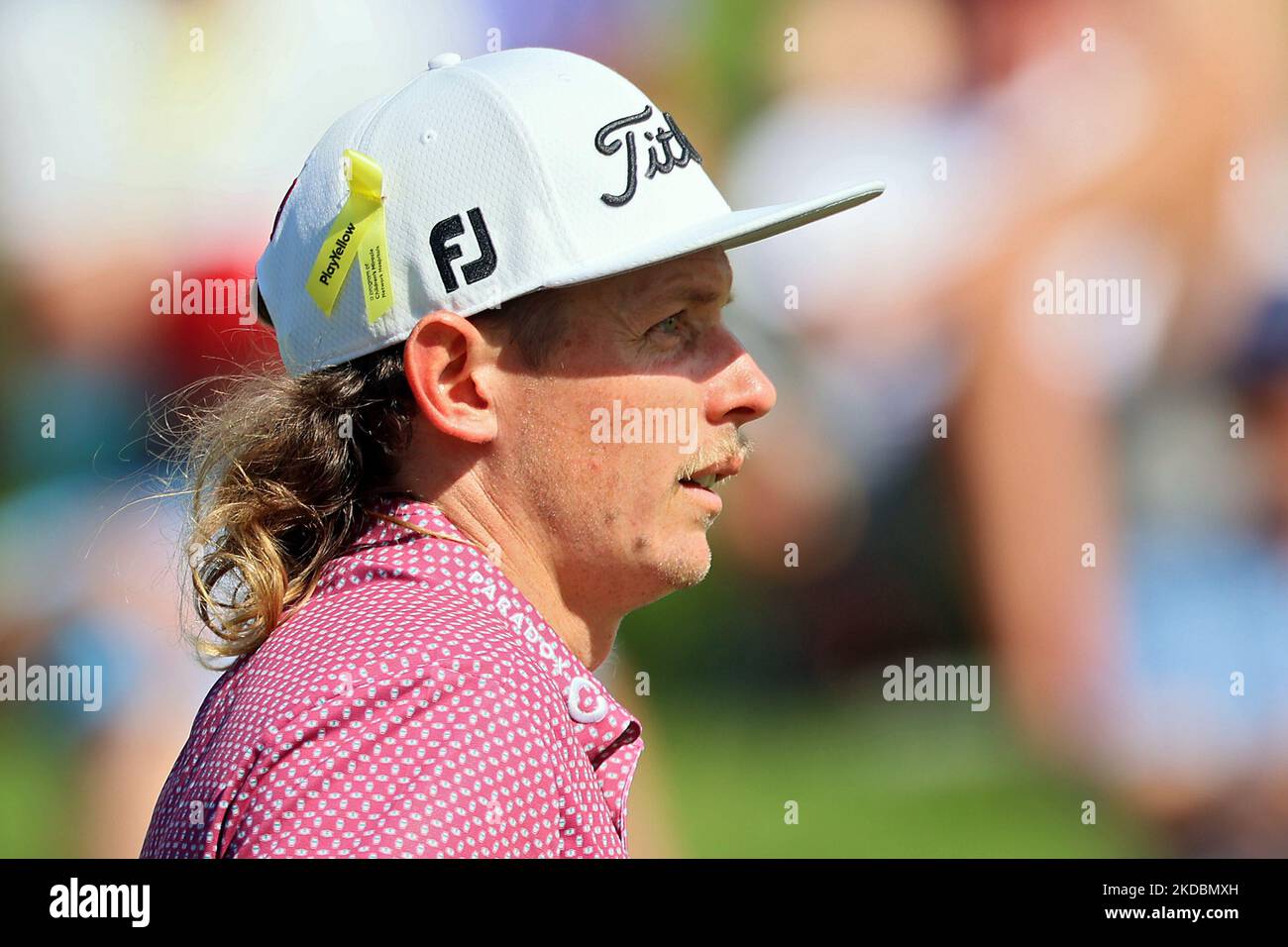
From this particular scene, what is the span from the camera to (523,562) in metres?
1.58

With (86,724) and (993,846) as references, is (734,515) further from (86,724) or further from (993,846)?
(86,724)

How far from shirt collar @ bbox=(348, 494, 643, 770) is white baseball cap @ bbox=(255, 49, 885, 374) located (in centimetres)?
22

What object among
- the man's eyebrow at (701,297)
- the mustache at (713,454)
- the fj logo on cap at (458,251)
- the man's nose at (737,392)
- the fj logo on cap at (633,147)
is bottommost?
the mustache at (713,454)

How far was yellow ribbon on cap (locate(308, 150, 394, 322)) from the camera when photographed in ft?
5.00

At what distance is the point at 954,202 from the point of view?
4.94 meters

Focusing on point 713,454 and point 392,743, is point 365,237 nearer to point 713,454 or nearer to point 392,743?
point 713,454

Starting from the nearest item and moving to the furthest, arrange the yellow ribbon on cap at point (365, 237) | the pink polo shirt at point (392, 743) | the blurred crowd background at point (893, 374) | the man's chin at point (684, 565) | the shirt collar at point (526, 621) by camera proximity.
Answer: the pink polo shirt at point (392, 743), the shirt collar at point (526, 621), the yellow ribbon on cap at point (365, 237), the man's chin at point (684, 565), the blurred crowd background at point (893, 374)

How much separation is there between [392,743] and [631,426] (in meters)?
0.56

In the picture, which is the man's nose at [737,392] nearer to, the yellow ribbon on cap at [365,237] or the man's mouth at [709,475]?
the man's mouth at [709,475]

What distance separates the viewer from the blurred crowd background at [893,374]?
176 inches

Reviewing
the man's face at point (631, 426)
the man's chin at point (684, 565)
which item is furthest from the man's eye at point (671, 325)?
the man's chin at point (684, 565)

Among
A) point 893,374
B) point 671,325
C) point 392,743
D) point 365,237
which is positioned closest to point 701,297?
point 671,325

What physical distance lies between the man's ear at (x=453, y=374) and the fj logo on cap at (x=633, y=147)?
0.21 m

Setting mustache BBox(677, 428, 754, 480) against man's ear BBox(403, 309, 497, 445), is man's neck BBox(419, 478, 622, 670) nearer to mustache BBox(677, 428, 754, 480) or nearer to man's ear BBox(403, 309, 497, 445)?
man's ear BBox(403, 309, 497, 445)
